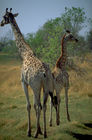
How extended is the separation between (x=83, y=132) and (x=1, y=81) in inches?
438

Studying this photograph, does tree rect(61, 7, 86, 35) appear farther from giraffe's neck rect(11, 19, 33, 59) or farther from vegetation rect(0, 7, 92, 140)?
giraffe's neck rect(11, 19, 33, 59)

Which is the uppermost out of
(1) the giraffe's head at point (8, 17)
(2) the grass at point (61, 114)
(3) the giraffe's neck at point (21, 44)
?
(1) the giraffe's head at point (8, 17)

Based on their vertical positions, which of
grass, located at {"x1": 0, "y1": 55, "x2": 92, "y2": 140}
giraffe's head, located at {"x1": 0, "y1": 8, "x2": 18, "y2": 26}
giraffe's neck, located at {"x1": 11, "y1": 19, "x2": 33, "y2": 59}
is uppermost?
giraffe's head, located at {"x1": 0, "y1": 8, "x2": 18, "y2": 26}

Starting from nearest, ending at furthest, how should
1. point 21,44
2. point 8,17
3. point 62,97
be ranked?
point 21,44
point 8,17
point 62,97

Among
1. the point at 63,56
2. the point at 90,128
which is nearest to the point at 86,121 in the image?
the point at 90,128

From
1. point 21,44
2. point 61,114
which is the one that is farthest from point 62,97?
point 21,44

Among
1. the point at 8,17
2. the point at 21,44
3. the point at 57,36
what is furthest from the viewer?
the point at 57,36

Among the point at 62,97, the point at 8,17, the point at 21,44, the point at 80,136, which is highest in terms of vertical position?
the point at 8,17

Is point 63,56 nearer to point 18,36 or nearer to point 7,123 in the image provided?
point 18,36

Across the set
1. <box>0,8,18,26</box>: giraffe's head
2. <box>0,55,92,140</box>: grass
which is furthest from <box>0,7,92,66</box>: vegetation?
<box>0,8,18,26</box>: giraffe's head

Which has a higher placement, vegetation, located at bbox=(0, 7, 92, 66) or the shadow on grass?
vegetation, located at bbox=(0, 7, 92, 66)

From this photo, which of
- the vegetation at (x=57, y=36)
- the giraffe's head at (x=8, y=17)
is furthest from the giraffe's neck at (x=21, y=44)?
the vegetation at (x=57, y=36)

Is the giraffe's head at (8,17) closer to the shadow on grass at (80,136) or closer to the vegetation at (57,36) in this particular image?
the shadow on grass at (80,136)

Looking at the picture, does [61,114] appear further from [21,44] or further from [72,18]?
[72,18]
